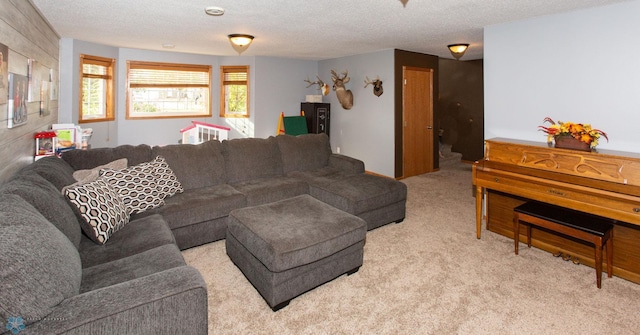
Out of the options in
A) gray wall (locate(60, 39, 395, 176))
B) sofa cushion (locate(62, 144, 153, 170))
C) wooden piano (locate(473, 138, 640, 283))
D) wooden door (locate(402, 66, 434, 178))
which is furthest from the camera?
wooden door (locate(402, 66, 434, 178))

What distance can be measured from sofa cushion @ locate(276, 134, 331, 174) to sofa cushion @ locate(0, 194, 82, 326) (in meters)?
3.05

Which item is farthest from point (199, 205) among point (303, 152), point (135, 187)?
point (303, 152)

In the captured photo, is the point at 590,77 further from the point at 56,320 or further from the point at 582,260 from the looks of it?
the point at 56,320

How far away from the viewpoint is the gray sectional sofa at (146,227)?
122cm

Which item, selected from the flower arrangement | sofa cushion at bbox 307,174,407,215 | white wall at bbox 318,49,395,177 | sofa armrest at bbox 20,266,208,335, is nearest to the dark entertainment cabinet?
white wall at bbox 318,49,395,177

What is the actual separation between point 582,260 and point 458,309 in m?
1.58

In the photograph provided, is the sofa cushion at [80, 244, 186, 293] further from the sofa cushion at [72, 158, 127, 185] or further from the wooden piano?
the wooden piano

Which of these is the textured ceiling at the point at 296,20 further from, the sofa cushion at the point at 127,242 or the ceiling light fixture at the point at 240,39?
the sofa cushion at the point at 127,242

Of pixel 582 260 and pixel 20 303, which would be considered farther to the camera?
pixel 582 260

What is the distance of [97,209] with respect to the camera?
2281 millimetres

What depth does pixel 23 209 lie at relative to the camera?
1495 millimetres

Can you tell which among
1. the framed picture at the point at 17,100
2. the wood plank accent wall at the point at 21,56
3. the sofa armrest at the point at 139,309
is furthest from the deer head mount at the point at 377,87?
the sofa armrest at the point at 139,309

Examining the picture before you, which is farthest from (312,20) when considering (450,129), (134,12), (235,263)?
(450,129)

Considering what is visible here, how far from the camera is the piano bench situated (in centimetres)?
256
